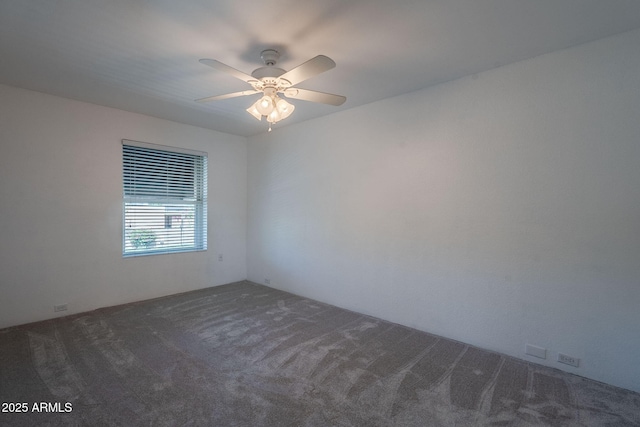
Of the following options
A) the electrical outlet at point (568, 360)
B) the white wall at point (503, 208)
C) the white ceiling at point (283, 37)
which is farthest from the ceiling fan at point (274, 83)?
the electrical outlet at point (568, 360)

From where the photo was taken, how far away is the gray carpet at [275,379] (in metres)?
1.81

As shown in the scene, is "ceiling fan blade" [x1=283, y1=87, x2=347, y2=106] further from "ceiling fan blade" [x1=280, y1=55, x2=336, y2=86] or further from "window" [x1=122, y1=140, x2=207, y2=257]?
"window" [x1=122, y1=140, x2=207, y2=257]

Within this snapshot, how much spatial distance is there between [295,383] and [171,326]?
1699 mm

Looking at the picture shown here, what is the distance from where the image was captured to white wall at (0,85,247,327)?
9.95 ft

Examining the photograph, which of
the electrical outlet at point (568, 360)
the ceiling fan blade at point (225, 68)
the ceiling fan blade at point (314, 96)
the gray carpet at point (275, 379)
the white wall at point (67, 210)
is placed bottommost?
the gray carpet at point (275, 379)

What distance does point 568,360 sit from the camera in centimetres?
228

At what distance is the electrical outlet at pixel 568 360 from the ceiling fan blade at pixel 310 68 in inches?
108

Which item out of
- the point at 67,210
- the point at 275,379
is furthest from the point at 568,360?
the point at 67,210

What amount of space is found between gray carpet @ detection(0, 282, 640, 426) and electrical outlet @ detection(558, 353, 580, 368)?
103mm

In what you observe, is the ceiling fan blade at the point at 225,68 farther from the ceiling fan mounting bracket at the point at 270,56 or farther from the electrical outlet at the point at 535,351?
the electrical outlet at the point at 535,351

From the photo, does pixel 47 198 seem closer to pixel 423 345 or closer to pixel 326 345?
pixel 326 345

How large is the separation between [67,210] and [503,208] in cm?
452

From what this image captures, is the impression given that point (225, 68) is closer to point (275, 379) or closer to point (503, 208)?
point (275, 379)

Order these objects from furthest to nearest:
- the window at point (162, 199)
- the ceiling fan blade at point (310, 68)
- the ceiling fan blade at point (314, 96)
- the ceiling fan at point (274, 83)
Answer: the window at point (162, 199)
the ceiling fan blade at point (314, 96)
the ceiling fan at point (274, 83)
the ceiling fan blade at point (310, 68)
